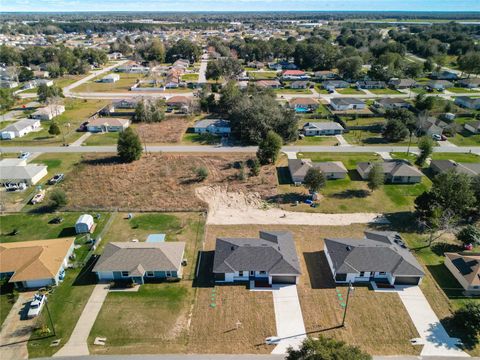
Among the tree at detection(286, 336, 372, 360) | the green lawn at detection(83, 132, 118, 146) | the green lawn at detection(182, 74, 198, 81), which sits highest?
the tree at detection(286, 336, 372, 360)

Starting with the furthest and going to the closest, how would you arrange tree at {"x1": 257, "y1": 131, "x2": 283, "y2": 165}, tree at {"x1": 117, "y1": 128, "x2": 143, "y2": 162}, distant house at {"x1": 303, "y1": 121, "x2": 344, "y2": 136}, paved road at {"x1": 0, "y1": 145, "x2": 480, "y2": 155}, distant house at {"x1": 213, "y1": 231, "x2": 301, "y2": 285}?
distant house at {"x1": 303, "y1": 121, "x2": 344, "y2": 136} → paved road at {"x1": 0, "y1": 145, "x2": 480, "y2": 155} → tree at {"x1": 117, "y1": 128, "x2": 143, "y2": 162} → tree at {"x1": 257, "y1": 131, "x2": 283, "y2": 165} → distant house at {"x1": 213, "y1": 231, "x2": 301, "y2": 285}

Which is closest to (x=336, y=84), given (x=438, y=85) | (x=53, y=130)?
(x=438, y=85)

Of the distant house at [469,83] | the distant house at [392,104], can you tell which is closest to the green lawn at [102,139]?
the distant house at [392,104]

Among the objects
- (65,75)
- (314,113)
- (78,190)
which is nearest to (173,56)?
(65,75)

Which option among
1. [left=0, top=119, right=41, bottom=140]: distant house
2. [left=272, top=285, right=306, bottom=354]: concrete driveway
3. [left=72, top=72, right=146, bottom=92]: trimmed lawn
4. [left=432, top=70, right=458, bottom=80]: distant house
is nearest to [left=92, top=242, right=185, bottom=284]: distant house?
[left=272, top=285, right=306, bottom=354]: concrete driveway

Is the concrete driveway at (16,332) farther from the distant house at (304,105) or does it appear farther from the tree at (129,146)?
the distant house at (304,105)

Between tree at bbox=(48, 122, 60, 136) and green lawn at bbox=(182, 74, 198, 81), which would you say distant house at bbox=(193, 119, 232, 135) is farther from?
green lawn at bbox=(182, 74, 198, 81)
